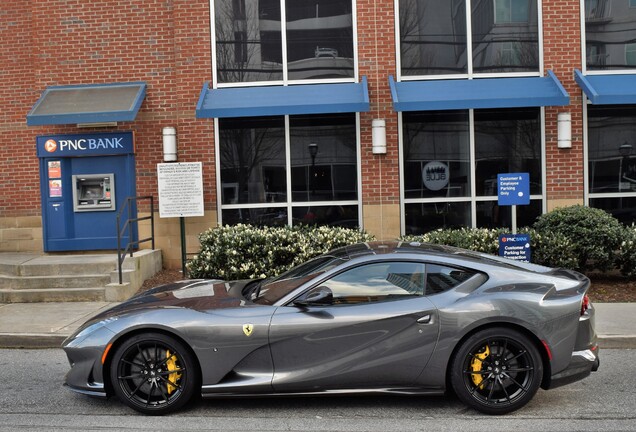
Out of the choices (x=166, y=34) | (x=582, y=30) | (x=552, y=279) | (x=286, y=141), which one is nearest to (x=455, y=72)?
(x=582, y=30)

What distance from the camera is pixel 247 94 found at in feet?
38.0

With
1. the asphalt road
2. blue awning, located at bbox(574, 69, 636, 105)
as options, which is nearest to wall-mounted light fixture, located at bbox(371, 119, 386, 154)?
blue awning, located at bbox(574, 69, 636, 105)


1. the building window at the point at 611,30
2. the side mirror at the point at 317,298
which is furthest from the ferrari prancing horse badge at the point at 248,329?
the building window at the point at 611,30

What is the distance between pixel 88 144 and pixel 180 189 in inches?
92.4

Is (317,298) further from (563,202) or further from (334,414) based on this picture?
(563,202)

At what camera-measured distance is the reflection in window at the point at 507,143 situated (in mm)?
11695

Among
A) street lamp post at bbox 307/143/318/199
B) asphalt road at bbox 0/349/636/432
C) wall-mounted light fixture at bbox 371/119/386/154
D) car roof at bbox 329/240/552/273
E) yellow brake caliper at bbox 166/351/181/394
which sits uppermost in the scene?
wall-mounted light fixture at bbox 371/119/386/154

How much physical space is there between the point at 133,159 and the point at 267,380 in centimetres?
803

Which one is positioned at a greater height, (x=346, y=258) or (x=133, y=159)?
(x=133, y=159)

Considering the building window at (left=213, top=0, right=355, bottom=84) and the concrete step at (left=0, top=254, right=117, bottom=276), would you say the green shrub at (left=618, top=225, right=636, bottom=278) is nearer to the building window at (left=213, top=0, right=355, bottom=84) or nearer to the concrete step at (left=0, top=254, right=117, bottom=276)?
the building window at (left=213, top=0, right=355, bottom=84)

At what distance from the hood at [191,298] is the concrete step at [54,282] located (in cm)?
454

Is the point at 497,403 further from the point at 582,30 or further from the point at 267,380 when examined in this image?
the point at 582,30

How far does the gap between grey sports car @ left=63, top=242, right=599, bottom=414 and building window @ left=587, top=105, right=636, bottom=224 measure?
7.06m

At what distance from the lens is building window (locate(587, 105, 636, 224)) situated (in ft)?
38.2
